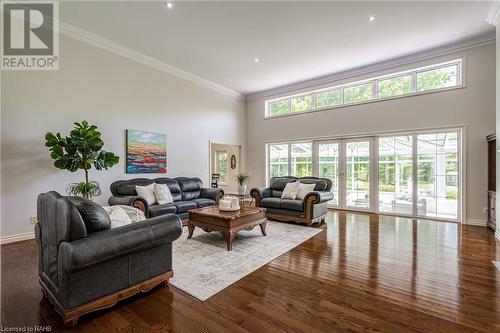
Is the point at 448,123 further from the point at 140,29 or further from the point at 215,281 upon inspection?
the point at 140,29

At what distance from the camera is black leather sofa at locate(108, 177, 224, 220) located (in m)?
4.27

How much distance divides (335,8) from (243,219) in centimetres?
366

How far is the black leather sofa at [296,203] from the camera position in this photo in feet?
15.7

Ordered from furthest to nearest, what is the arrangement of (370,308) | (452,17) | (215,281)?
1. (452,17)
2. (215,281)
3. (370,308)

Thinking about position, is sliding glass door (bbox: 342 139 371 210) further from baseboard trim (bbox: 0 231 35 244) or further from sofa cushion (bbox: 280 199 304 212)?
baseboard trim (bbox: 0 231 35 244)

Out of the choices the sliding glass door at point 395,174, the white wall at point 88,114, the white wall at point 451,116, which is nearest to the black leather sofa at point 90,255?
the white wall at point 88,114

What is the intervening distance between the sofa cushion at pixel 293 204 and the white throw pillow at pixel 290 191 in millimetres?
234

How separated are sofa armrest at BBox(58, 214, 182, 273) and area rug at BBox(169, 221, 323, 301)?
0.59m

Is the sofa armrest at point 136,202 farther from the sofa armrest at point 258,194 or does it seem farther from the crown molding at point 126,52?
the crown molding at point 126,52

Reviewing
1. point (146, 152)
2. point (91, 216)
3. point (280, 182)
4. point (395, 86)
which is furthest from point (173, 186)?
point (395, 86)

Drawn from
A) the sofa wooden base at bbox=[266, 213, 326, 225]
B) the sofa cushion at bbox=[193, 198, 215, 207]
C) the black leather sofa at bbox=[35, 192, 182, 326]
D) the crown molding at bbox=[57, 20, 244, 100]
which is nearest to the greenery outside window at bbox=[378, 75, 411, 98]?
the sofa wooden base at bbox=[266, 213, 326, 225]

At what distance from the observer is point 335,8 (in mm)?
3756

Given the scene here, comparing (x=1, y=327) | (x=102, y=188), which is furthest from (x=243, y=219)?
(x=102, y=188)

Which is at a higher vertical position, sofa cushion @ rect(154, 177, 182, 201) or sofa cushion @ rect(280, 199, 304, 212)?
sofa cushion @ rect(154, 177, 182, 201)
